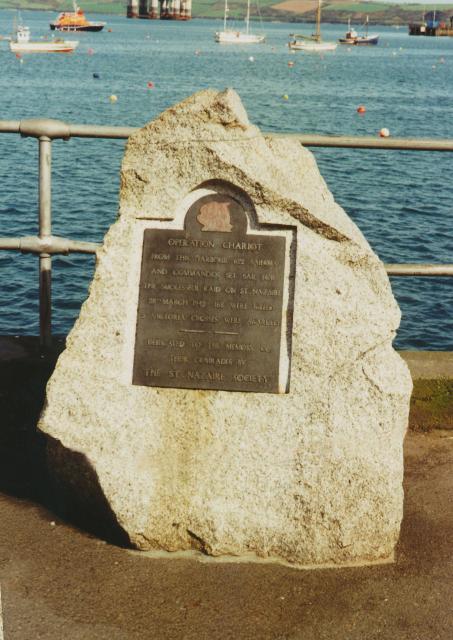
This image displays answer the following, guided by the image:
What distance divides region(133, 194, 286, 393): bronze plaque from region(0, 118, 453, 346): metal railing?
31.9 inches

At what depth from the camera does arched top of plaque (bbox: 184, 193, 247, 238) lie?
4.46 meters

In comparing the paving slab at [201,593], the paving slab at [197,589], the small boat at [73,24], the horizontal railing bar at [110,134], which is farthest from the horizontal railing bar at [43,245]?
the small boat at [73,24]

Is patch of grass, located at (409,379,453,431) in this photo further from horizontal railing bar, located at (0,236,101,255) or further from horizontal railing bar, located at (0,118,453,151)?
horizontal railing bar, located at (0,236,101,255)

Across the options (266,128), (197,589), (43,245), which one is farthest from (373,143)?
(266,128)

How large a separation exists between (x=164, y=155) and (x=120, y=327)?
842mm

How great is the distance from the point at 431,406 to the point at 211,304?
1.73 m

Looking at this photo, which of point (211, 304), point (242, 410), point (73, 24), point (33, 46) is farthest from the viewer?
point (73, 24)

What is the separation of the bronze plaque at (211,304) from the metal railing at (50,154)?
2.66ft

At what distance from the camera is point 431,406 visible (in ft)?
18.1

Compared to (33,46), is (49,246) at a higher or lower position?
higher

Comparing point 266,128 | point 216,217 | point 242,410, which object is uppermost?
point 216,217

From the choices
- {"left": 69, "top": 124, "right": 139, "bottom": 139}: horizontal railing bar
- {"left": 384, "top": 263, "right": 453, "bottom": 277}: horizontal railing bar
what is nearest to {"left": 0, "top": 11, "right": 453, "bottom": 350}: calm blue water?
{"left": 384, "top": 263, "right": 453, "bottom": 277}: horizontal railing bar

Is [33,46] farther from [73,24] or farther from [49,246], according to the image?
[49,246]

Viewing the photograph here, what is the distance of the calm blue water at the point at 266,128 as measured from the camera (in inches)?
591
